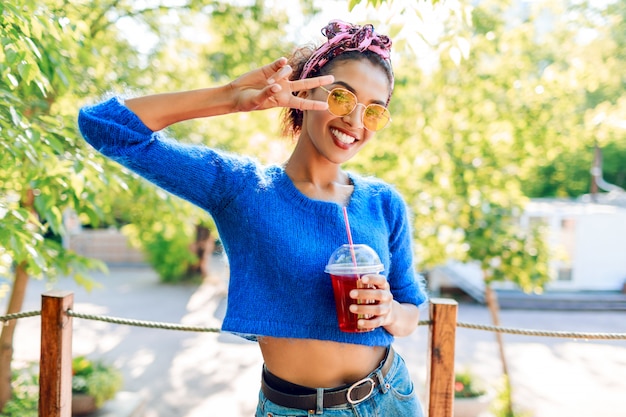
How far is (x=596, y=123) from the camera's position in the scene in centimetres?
579

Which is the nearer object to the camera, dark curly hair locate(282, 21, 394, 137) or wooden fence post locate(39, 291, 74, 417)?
dark curly hair locate(282, 21, 394, 137)

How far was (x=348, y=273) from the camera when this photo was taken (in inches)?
49.2

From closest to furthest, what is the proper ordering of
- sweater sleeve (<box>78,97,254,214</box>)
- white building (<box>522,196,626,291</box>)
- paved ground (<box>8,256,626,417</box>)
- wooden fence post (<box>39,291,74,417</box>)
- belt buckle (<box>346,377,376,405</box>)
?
sweater sleeve (<box>78,97,254,214</box>), belt buckle (<box>346,377,376,405</box>), wooden fence post (<box>39,291,74,417</box>), paved ground (<box>8,256,626,417</box>), white building (<box>522,196,626,291</box>)

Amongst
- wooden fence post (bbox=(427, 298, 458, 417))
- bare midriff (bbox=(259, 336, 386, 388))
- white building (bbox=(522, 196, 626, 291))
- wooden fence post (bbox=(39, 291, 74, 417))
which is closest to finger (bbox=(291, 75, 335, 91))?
bare midriff (bbox=(259, 336, 386, 388))

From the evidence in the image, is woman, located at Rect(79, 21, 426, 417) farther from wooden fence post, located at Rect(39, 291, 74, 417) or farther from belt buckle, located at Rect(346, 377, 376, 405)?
wooden fence post, located at Rect(39, 291, 74, 417)

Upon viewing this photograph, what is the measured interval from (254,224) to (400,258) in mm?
471

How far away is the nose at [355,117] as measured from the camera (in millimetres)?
1361

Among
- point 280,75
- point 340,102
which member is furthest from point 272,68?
point 340,102

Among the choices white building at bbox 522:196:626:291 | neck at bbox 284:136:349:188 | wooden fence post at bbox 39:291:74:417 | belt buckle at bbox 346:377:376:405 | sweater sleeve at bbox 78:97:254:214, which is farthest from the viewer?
white building at bbox 522:196:626:291

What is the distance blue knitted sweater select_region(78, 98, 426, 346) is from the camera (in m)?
1.26

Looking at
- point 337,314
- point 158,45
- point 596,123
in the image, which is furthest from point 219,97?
point 596,123

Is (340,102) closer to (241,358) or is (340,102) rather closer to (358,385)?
(358,385)

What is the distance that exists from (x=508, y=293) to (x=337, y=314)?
10.7 m

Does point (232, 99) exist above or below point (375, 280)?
above
